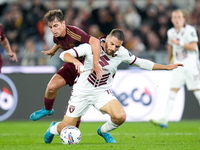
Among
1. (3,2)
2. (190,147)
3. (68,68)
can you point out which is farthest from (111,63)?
(3,2)

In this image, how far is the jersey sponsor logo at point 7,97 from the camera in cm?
1145

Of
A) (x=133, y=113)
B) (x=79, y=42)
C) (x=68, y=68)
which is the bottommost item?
(x=133, y=113)

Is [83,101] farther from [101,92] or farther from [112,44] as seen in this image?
[112,44]

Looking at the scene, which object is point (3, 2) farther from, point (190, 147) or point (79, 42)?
point (190, 147)

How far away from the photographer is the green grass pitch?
6039mm

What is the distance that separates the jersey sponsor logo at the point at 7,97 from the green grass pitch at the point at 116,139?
290mm

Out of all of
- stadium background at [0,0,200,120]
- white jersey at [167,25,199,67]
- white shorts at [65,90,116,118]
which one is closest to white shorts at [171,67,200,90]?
white jersey at [167,25,199,67]

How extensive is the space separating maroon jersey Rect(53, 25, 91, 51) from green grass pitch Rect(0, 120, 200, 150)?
5.47ft

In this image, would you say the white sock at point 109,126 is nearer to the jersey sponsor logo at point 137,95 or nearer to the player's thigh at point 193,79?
the player's thigh at point 193,79

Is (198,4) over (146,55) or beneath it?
over

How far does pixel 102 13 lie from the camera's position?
1429cm

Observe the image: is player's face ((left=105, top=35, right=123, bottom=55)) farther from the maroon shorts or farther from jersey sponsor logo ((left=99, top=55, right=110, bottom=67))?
the maroon shorts

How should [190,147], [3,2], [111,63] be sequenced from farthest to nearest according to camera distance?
[3,2] < [111,63] < [190,147]

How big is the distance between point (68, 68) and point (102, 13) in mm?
7119
